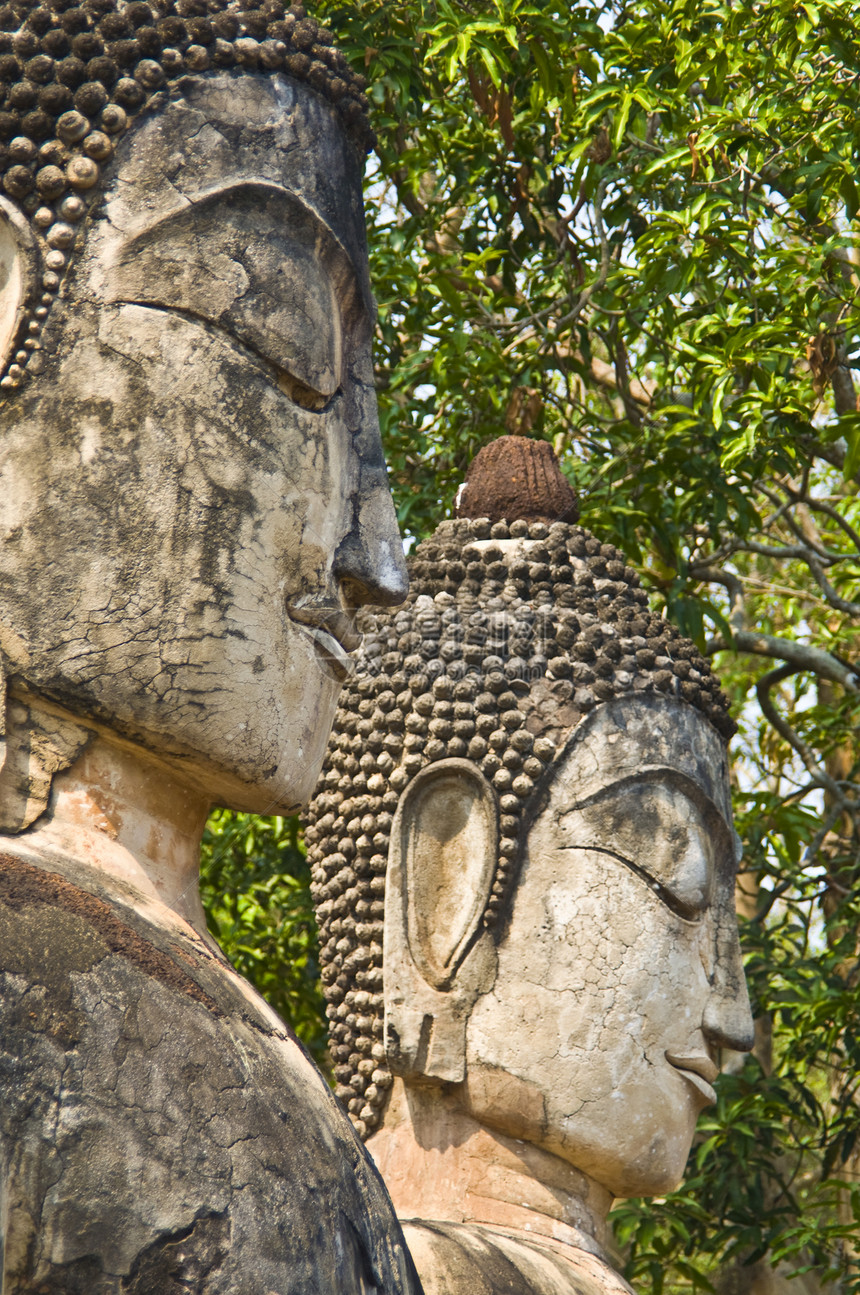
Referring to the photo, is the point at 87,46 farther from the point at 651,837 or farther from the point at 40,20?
the point at 651,837

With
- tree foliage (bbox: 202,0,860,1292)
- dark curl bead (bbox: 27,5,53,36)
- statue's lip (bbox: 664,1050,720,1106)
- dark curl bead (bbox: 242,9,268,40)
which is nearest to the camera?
dark curl bead (bbox: 27,5,53,36)

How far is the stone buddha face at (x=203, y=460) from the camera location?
211 cm

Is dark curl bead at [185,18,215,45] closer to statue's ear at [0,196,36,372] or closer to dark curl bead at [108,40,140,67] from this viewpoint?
dark curl bead at [108,40,140,67]

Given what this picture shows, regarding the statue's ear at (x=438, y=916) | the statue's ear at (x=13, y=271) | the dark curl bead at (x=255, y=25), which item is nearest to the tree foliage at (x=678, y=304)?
the statue's ear at (x=438, y=916)

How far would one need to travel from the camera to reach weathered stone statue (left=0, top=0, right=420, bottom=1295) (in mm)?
1797

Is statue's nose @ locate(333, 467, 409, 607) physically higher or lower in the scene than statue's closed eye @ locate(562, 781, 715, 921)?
higher

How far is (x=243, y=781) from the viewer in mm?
2232

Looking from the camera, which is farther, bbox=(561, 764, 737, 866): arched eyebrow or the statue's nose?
bbox=(561, 764, 737, 866): arched eyebrow

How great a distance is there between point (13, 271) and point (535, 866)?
1825 mm

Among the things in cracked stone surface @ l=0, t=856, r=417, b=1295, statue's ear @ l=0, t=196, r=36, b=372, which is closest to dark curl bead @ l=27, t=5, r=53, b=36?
statue's ear @ l=0, t=196, r=36, b=372

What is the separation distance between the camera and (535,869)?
3426 mm

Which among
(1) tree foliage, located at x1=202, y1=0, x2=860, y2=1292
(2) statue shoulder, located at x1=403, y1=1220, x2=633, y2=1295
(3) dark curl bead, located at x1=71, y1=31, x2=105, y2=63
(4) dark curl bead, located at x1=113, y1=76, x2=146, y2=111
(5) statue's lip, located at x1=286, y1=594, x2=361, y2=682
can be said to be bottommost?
(2) statue shoulder, located at x1=403, y1=1220, x2=633, y2=1295

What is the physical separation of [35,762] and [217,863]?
15.6 feet

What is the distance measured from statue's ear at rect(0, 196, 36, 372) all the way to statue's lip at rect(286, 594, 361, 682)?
568 mm
